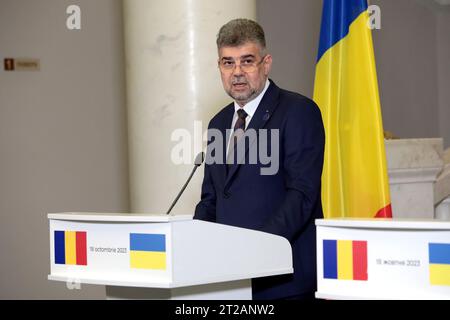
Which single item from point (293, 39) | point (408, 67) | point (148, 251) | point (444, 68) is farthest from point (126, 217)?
point (444, 68)

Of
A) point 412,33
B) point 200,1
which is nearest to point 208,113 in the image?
point 200,1

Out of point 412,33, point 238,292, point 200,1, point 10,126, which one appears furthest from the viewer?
point 412,33

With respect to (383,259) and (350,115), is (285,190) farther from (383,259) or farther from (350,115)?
(350,115)

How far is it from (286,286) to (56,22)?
11.2 ft

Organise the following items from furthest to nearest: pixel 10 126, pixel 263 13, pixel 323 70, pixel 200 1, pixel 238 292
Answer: pixel 263 13
pixel 10 126
pixel 323 70
pixel 200 1
pixel 238 292

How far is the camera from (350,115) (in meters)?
4.48

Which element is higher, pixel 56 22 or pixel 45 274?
pixel 56 22

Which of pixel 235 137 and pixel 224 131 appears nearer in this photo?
pixel 235 137

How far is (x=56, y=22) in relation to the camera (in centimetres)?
553

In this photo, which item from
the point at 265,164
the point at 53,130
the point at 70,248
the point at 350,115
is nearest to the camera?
the point at 70,248

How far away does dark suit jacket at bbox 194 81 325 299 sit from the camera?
2.70 metres

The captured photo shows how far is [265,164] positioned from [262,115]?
212mm

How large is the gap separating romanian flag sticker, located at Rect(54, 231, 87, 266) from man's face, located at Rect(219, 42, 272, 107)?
82cm

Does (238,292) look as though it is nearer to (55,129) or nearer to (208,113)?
(208,113)
